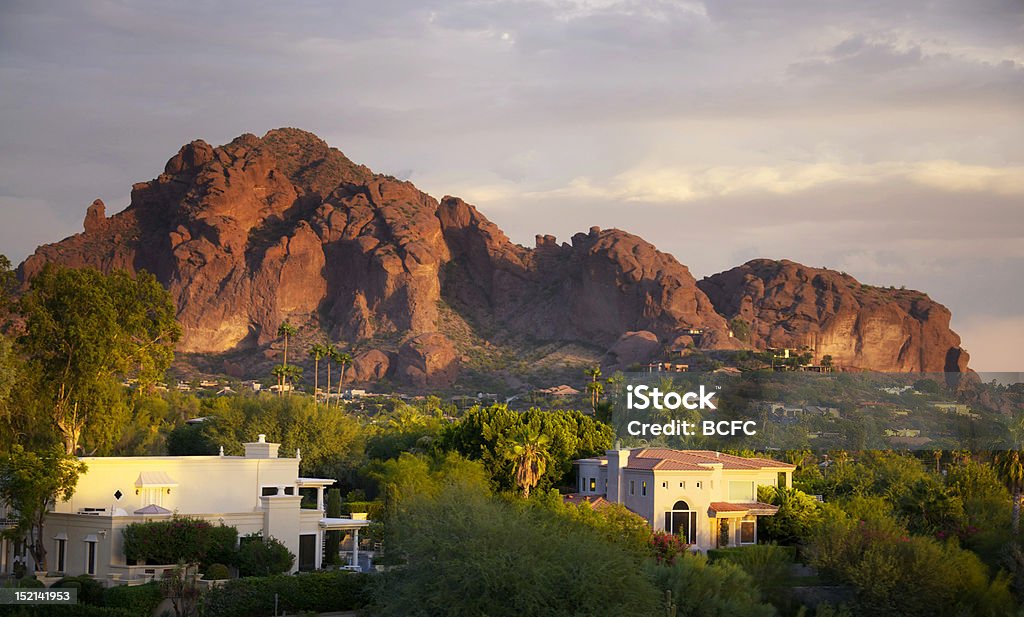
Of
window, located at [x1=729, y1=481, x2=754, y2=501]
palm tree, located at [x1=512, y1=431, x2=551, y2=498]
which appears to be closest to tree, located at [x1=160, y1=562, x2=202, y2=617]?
palm tree, located at [x1=512, y1=431, x2=551, y2=498]

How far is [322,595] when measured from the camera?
1615 inches

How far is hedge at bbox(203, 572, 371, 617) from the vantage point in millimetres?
39031

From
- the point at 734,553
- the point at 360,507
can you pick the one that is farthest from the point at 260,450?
the point at 734,553

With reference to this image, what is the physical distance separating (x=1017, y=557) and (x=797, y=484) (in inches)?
704

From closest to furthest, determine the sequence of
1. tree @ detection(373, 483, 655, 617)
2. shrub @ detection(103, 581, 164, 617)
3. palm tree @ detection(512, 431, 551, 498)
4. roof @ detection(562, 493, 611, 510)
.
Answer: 1. tree @ detection(373, 483, 655, 617)
2. shrub @ detection(103, 581, 164, 617)
3. roof @ detection(562, 493, 611, 510)
4. palm tree @ detection(512, 431, 551, 498)

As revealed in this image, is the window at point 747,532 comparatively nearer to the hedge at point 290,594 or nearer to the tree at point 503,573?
the tree at point 503,573

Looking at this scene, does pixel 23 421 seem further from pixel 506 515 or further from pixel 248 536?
pixel 506 515

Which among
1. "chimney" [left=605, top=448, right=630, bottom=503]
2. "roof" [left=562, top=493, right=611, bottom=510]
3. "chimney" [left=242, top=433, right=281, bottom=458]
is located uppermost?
"chimney" [left=242, top=433, right=281, bottom=458]

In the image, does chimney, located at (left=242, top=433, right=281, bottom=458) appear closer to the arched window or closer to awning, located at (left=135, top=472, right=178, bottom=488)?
awning, located at (left=135, top=472, right=178, bottom=488)

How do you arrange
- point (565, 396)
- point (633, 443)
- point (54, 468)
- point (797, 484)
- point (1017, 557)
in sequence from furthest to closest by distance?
point (565, 396), point (633, 443), point (797, 484), point (1017, 557), point (54, 468)

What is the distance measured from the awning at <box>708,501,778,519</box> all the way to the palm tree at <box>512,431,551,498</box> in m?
8.62

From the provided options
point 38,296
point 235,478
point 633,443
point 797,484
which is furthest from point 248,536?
point 633,443

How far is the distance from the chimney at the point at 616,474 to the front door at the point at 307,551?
16664 mm

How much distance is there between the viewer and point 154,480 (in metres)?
45.1
